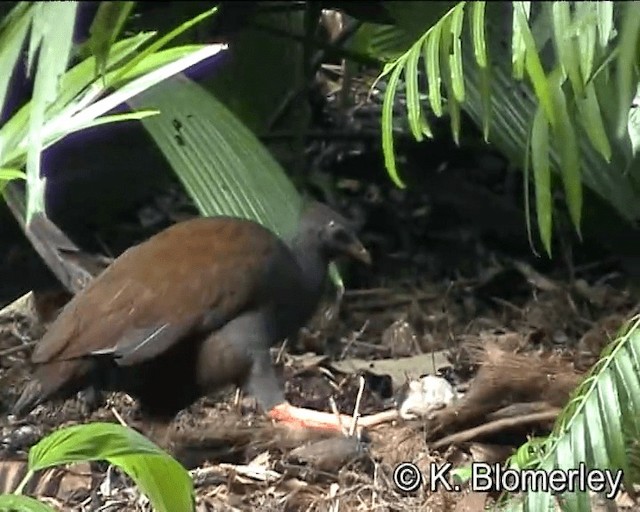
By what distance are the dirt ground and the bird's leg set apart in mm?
52

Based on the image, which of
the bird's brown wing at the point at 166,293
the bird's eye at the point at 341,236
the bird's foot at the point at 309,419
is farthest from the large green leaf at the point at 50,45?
the bird's eye at the point at 341,236

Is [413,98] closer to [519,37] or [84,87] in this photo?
[519,37]

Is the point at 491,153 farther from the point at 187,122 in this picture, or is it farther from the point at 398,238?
the point at 187,122

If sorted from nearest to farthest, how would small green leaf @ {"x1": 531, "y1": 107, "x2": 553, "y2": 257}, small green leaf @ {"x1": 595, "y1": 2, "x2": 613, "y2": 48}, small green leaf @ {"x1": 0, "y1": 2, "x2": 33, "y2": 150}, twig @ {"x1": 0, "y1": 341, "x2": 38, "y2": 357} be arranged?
1. small green leaf @ {"x1": 0, "y1": 2, "x2": 33, "y2": 150}
2. small green leaf @ {"x1": 595, "y1": 2, "x2": 613, "y2": 48}
3. small green leaf @ {"x1": 531, "y1": 107, "x2": 553, "y2": 257}
4. twig @ {"x1": 0, "y1": 341, "x2": 38, "y2": 357}

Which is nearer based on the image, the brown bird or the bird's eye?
the brown bird

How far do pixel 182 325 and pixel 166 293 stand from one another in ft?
0.26

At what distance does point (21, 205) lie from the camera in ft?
10.0

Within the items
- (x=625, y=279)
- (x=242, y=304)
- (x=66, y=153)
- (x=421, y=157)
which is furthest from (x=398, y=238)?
(x=242, y=304)

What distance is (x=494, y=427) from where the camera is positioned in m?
2.69

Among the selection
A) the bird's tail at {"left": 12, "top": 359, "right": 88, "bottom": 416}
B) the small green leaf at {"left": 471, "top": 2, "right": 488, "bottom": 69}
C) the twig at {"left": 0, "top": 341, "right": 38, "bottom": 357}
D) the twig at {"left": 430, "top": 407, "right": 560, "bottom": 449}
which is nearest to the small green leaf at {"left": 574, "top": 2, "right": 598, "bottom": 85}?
the small green leaf at {"left": 471, "top": 2, "right": 488, "bottom": 69}

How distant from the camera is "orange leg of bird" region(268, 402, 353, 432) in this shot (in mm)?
2824

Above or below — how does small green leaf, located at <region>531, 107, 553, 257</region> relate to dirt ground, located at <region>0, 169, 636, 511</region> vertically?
above

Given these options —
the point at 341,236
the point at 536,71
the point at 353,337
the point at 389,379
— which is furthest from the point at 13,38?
the point at 353,337

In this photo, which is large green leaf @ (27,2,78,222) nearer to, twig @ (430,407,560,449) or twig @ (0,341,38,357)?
twig @ (430,407,560,449)
